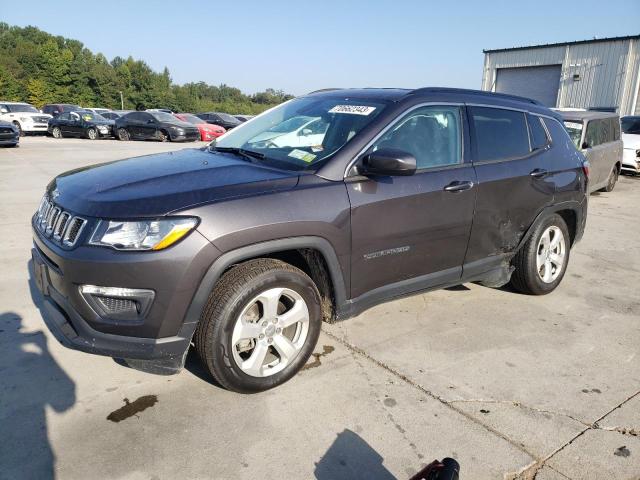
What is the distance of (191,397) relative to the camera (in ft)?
9.33

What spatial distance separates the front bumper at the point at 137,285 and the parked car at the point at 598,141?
311 inches

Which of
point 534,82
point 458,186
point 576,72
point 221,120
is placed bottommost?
point 221,120

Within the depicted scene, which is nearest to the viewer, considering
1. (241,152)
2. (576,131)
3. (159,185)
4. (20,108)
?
(159,185)

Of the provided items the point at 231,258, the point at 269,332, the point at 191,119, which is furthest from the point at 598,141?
the point at 191,119

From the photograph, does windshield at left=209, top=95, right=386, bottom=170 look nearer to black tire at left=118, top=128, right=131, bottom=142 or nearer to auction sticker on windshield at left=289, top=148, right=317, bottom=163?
auction sticker on windshield at left=289, top=148, right=317, bottom=163

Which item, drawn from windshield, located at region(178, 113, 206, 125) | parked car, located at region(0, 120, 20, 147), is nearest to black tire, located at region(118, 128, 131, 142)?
windshield, located at region(178, 113, 206, 125)

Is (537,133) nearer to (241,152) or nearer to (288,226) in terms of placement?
(241,152)

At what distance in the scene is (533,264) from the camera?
13.9ft

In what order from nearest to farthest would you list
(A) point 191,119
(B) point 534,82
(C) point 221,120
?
(A) point 191,119 < (B) point 534,82 < (C) point 221,120

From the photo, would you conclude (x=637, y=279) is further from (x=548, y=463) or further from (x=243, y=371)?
(x=243, y=371)

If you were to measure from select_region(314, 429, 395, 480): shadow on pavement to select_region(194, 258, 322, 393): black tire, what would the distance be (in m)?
0.61

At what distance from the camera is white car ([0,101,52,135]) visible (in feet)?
78.4

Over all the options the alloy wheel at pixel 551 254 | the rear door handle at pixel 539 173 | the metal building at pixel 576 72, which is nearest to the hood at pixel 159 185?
the rear door handle at pixel 539 173

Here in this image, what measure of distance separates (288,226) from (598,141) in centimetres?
871
